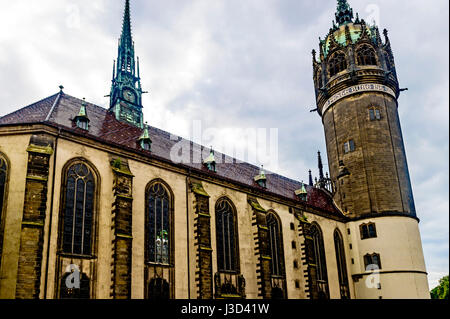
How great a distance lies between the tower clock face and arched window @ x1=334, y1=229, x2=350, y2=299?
21.5 m

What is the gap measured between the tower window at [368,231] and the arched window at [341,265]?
6.59 ft

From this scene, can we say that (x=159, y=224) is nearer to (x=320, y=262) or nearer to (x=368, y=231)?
(x=320, y=262)

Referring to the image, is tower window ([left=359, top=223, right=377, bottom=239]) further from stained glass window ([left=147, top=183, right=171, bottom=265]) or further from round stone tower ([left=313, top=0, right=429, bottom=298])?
stained glass window ([left=147, top=183, right=171, bottom=265])

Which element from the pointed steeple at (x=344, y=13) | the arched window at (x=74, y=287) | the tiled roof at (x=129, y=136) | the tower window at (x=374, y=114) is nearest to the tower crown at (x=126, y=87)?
the tiled roof at (x=129, y=136)

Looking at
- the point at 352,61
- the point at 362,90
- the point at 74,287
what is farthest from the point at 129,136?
the point at 352,61

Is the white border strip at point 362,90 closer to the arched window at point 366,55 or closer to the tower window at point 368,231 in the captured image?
the arched window at point 366,55

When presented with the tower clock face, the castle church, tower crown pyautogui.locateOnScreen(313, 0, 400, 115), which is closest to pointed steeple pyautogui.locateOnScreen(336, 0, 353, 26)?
the castle church

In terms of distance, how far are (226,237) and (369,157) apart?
1773 centimetres

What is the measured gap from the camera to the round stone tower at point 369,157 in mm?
36500

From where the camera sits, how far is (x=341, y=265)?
37.6 metres

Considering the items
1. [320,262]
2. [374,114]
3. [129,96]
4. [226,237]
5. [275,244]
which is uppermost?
[129,96]

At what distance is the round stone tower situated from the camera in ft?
120
